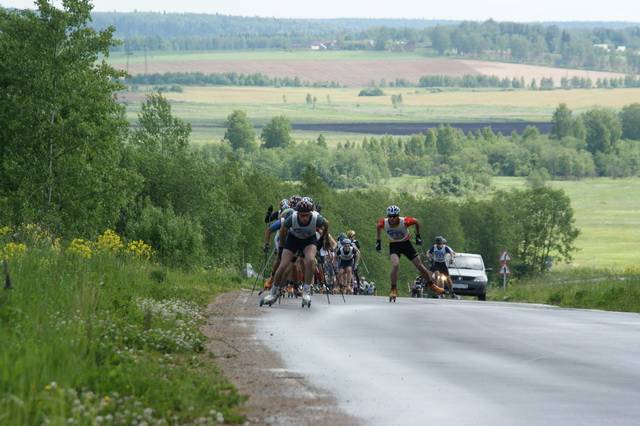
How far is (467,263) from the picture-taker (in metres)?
45.8

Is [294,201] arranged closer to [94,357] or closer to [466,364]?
[466,364]

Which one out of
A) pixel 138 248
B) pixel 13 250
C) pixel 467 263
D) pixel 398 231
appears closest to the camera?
pixel 13 250

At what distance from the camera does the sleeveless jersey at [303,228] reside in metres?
21.7

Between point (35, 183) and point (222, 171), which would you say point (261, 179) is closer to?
point (222, 171)

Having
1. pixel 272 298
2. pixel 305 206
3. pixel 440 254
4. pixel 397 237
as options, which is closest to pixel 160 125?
pixel 440 254

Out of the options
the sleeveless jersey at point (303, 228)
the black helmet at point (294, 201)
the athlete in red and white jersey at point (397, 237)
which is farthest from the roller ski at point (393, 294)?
Result: the sleeveless jersey at point (303, 228)

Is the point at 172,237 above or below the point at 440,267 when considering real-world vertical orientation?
below

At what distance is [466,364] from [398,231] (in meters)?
12.1

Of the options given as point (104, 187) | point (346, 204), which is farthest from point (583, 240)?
point (104, 187)

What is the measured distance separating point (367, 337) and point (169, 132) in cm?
8986

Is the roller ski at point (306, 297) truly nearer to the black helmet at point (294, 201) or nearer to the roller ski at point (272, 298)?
the roller ski at point (272, 298)

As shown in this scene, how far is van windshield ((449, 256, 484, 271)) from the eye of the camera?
148 feet

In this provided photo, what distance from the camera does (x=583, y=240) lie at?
188 meters

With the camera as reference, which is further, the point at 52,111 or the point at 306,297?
the point at 52,111
